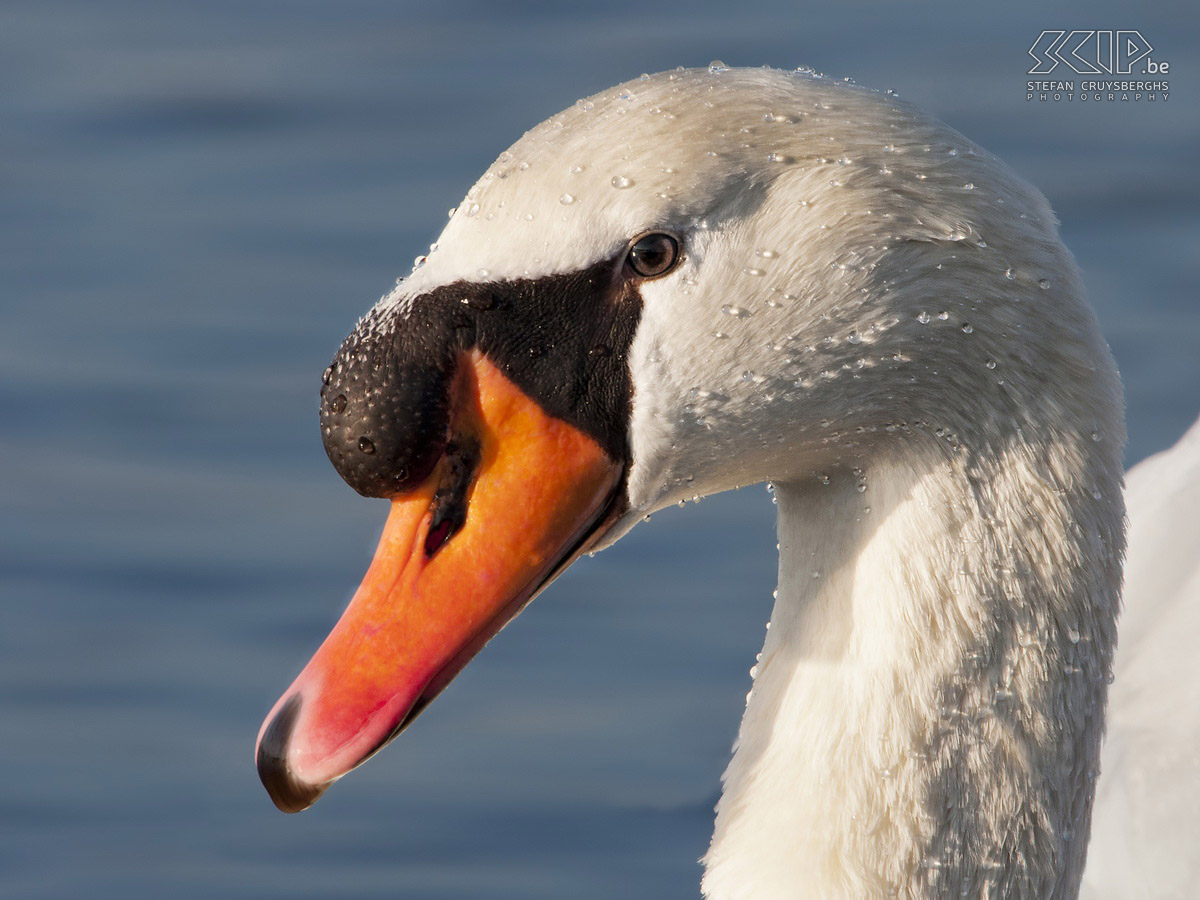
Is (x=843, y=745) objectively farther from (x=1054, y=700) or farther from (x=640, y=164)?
(x=640, y=164)

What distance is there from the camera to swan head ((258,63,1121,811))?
8.95 ft

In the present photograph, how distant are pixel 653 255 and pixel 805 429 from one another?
0.33 meters

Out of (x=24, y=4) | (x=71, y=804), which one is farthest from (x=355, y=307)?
(x=24, y=4)

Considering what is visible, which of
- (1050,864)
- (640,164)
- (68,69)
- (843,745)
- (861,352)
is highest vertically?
(68,69)

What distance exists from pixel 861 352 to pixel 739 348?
0.53 feet

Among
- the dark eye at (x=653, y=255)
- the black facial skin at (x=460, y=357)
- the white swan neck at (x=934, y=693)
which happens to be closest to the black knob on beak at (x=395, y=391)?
the black facial skin at (x=460, y=357)

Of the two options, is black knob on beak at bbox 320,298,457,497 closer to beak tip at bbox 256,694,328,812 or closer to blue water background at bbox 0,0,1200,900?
beak tip at bbox 256,694,328,812

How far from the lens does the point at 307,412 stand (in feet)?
20.9

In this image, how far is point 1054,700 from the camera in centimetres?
291
